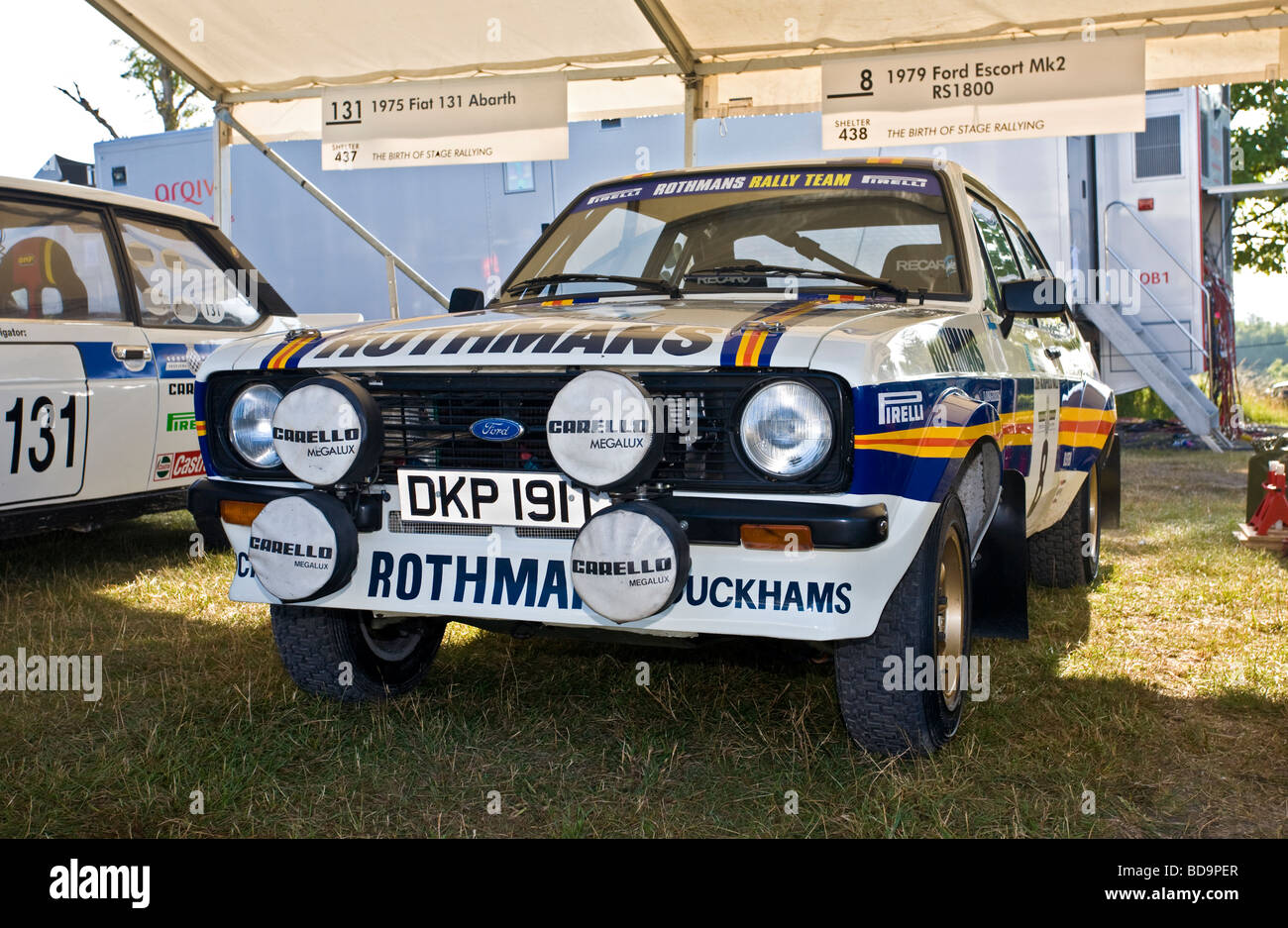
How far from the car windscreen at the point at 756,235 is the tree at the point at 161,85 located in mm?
22859

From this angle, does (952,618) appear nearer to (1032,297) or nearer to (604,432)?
(1032,297)

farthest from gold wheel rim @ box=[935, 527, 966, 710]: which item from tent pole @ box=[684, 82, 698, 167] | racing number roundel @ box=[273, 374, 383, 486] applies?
tent pole @ box=[684, 82, 698, 167]

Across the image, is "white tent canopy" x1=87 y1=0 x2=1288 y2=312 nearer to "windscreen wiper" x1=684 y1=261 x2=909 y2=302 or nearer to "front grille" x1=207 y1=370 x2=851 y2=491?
"windscreen wiper" x1=684 y1=261 x2=909 y2=302

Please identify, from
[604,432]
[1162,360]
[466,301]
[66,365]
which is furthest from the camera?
[1162,360]

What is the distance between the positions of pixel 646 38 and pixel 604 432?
4.68m

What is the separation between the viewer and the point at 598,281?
3.57 m

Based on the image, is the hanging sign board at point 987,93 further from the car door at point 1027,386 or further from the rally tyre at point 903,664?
the rally tyre at point 903,664

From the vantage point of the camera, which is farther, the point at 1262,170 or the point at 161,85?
the point at 161,85

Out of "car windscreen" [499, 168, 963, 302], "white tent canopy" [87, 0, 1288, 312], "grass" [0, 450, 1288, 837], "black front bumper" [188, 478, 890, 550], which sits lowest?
"grass" [0, 450, 1288, 837]

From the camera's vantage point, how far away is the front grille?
8.03ft

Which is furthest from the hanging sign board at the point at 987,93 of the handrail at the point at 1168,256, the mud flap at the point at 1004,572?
the handrail at the point at 1168,256

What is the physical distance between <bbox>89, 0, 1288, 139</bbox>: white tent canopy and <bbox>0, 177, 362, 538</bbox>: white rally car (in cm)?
163

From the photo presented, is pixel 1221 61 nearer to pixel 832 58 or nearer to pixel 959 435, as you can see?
pixel 832 58

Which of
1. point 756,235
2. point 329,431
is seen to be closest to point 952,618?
point 756,235
